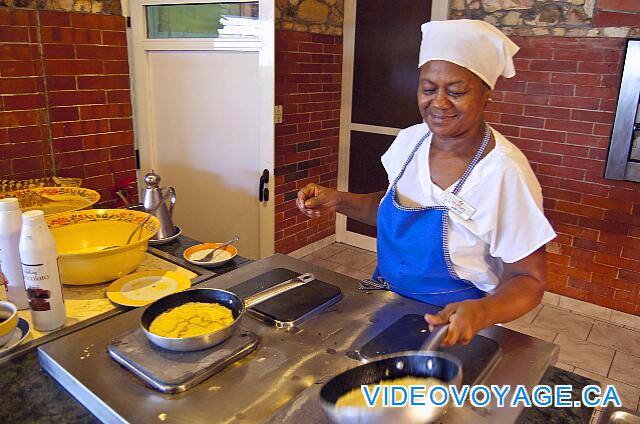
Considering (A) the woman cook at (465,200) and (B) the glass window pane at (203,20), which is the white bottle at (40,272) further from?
(B) the glass window pane at (203,20)

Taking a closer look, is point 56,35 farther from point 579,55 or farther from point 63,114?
point 579,55

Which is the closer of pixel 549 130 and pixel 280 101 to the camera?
pixel 549 130

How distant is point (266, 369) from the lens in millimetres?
930

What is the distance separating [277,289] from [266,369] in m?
0.29

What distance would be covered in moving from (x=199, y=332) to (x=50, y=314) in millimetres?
381

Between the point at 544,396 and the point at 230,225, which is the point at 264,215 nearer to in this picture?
the point at 230,225

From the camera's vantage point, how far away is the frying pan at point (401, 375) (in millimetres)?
738

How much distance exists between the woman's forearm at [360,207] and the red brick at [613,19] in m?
1.86

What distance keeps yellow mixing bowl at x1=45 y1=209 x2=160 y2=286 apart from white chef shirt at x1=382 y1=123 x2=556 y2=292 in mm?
795

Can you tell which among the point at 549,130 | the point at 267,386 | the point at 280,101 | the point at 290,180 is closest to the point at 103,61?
the point at 280,101

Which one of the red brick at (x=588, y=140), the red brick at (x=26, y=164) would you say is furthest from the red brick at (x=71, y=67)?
the red brick at (x=588, y=140)

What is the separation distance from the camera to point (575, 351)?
2623mm

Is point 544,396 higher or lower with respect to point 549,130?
lower

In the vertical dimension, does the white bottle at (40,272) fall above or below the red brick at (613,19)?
below
